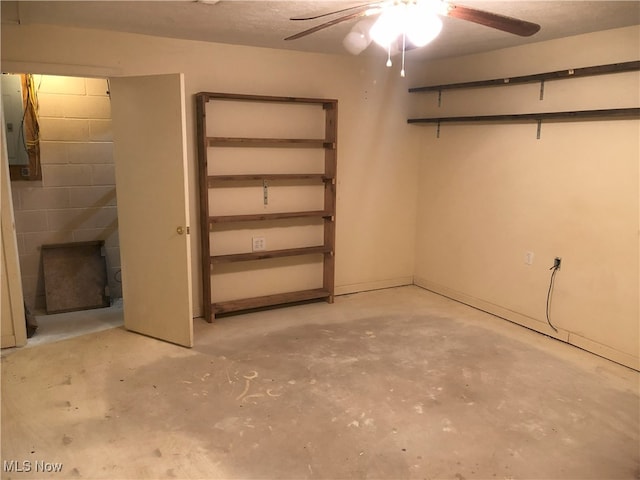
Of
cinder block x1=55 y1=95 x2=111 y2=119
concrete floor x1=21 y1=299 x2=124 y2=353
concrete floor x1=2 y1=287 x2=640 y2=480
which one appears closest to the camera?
concrete floor x1=2 y1=287 x2=640 y2=480

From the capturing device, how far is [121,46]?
3523 millimetres

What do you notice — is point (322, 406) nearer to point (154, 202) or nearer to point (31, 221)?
point (154, 202)

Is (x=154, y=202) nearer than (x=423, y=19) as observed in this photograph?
No

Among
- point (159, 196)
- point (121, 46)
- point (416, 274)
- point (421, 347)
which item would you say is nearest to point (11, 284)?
point (159, 196)

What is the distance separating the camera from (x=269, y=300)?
167 inches

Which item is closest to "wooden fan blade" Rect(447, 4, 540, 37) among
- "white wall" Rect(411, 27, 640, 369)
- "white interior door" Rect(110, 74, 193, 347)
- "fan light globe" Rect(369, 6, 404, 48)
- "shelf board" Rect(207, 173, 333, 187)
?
"fan light globe" Rect(369, 6, 404, 48)

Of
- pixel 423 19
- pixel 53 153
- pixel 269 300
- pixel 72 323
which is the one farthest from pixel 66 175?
pixel 423 19

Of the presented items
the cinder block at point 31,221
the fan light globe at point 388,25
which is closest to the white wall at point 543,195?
the fan light globe at point 388,25

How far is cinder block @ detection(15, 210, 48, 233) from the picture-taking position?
4.19 metres

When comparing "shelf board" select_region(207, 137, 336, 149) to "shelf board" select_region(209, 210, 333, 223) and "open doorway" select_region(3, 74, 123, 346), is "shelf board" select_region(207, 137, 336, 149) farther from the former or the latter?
"open doorway" select_region(3, 74, 123, 346)

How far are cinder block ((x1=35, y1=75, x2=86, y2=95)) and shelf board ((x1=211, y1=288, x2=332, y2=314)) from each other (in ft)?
7.65

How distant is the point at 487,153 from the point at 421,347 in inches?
73.7

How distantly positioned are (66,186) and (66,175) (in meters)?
0.10

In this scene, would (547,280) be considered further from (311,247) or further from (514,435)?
(311,247)
